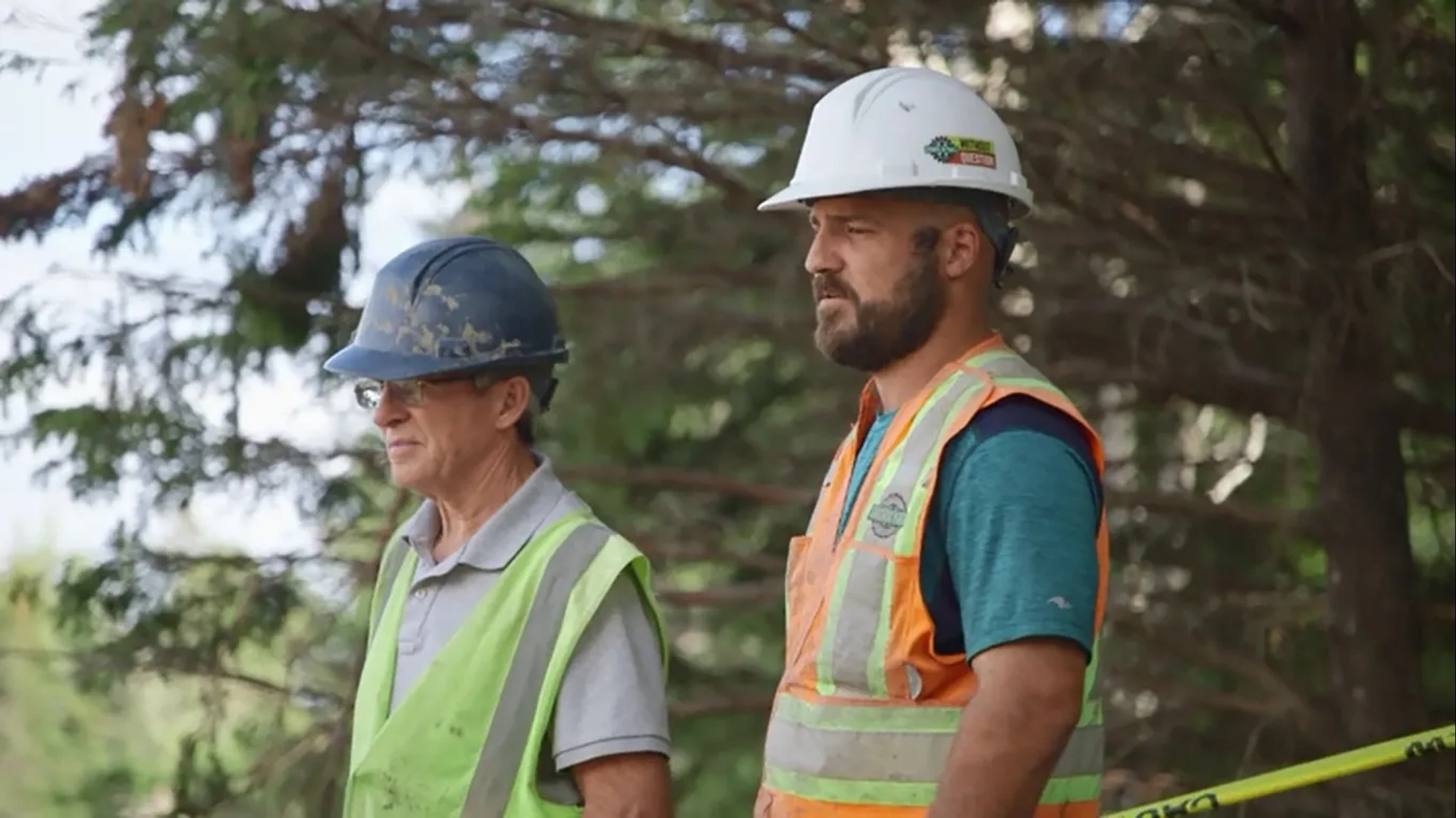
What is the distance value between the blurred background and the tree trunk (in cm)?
1

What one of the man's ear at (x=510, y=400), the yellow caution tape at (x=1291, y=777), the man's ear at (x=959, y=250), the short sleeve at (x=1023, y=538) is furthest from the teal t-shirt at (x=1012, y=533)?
the yellow caution tape at (x=1291, y=777)

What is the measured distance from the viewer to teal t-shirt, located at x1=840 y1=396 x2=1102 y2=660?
7.69ft

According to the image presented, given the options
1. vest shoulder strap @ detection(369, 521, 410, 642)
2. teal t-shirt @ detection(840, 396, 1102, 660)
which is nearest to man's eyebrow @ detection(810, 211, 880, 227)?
teal t-shirt @ detection(840, 396, 1102, 660)

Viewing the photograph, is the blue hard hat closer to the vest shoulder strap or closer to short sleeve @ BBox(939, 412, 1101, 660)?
the vest shoulder strap

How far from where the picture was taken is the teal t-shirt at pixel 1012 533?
2.34m

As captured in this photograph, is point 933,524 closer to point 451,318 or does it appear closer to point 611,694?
point 611,694

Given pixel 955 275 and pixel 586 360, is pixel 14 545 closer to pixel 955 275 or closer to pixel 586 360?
pixel 586 360

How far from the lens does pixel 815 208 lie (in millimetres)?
2814

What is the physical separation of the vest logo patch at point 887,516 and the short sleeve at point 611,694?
0.35m

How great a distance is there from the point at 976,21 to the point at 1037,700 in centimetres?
423

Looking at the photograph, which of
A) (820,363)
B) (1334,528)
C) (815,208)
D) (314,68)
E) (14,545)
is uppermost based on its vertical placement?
(314,68)

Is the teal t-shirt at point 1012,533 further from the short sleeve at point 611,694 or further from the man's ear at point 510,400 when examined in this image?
the man's ear at point 510,400

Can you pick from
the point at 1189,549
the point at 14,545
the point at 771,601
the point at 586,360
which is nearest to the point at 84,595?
the point at 586,360

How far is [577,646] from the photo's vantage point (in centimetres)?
256
